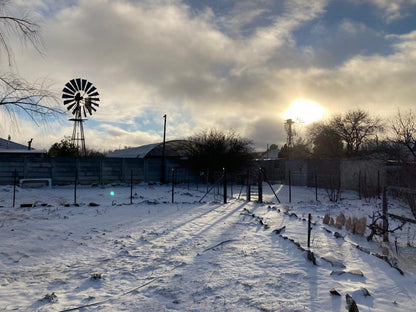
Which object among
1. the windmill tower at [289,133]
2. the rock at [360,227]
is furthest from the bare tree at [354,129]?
the rock at [360,227]

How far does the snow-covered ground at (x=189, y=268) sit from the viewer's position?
12.1 feet

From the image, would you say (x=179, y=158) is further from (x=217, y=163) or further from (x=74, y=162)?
(x=74, y=162)

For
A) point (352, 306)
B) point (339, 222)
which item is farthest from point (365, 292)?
point (339, 222)

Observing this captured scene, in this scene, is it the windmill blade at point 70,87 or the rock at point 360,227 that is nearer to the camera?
the rock at point 360,227

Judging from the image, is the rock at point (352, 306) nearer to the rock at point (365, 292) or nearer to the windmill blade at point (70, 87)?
the rock at point (365, 292)

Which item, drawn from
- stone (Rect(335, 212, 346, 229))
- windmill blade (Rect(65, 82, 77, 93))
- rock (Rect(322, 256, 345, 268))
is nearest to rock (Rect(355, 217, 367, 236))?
stone (Rect(335, 212, 346, 229))

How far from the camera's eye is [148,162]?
80.6 ft

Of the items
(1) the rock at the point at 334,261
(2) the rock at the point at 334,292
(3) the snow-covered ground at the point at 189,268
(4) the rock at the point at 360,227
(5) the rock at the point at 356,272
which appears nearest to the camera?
(3) the snow-covered ground at the point at 189,268

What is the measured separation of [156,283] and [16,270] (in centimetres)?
238

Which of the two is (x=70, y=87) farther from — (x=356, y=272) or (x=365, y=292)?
(x=365, y=292)

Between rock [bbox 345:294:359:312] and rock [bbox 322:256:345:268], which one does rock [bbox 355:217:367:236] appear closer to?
rock [bbox 322:256:345:268]

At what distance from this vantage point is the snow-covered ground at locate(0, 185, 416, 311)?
3.68 meters

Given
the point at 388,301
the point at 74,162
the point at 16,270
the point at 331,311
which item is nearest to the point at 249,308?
the point at 331,311

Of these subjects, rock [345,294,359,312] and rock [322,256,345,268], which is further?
rock [322,256,345,268]
